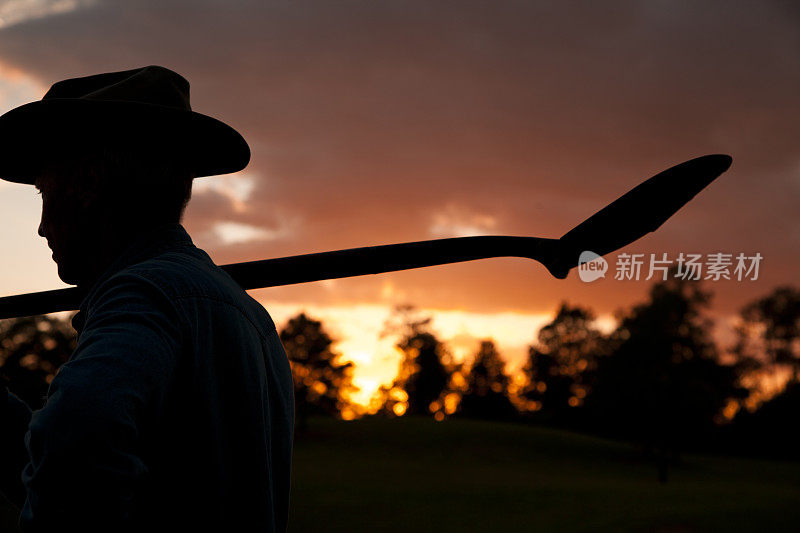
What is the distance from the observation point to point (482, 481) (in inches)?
1497

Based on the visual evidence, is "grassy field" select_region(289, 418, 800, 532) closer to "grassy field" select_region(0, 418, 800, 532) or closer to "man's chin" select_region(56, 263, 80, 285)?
"grassy field" select_region(0, 418, 800, 532)

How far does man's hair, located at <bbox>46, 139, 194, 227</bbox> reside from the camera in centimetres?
167

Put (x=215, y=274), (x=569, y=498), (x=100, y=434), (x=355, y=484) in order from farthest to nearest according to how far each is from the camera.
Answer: (x=355, y=484), (x=569, y=498), (x=215, y=274), (x=100, y=434)

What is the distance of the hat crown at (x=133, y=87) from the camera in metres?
1.79

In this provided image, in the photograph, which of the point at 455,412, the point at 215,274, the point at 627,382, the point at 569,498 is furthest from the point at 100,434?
the point at 455,412

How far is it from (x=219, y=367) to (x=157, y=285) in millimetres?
234

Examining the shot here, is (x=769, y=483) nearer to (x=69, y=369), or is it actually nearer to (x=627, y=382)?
(x=627, y=382)

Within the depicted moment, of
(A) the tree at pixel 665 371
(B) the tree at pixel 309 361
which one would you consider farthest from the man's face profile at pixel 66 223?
(B) the tree at pixel 309 361

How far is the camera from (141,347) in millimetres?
1240

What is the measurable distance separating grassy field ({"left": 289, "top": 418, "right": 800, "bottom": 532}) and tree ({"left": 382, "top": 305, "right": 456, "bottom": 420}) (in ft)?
78.9

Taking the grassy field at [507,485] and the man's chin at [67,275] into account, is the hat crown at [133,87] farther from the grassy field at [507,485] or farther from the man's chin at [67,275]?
the grassy field at [507,485]

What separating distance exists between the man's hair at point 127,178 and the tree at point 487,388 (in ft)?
303

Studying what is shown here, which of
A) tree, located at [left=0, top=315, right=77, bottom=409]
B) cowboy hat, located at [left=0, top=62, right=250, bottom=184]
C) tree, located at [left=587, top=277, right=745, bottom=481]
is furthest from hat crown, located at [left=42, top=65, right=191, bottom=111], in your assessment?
tree, located at [left=0, top=315, right=77, bottom=409]

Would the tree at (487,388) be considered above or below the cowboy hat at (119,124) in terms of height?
above
